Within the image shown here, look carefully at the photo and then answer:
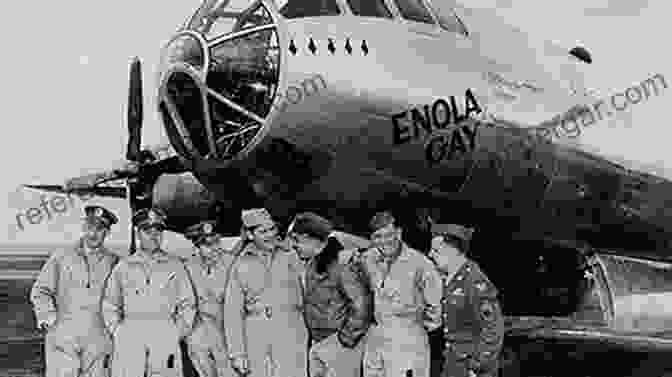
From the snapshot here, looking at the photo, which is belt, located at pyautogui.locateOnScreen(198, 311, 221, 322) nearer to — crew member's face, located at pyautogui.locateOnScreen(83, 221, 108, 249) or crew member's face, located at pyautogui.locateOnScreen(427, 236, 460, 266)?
crew member's face, located at pyautogui.locateOnScreen(83, 221, 108, 249)

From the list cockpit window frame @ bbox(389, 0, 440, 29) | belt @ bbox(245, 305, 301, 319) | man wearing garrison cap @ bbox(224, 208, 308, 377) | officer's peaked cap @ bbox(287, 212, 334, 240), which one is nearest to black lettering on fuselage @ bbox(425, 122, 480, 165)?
cockpit window frame @ bbox(389, 0, 440, 29)

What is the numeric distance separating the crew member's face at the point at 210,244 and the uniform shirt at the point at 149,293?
1.20m

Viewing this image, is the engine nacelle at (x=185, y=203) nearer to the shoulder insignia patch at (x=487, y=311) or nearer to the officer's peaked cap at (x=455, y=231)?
the officer's peaked cap at (x=455, y=231)

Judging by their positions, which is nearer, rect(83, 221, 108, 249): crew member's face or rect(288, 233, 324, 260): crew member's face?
rect(288, 233, 324, 260): crew member's face

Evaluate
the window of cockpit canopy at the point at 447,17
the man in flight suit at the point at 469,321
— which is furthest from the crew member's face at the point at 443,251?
the window of cockpit canopy at the point at 447,17

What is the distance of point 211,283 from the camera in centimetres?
989

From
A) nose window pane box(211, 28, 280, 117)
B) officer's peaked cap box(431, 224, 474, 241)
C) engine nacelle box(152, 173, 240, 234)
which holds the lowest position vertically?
officer's peaked cap box(431, 224, 474, 241)

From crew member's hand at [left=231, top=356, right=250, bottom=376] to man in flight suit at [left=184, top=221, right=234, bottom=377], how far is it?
2.52 feet

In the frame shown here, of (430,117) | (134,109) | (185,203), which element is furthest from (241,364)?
(134,109)

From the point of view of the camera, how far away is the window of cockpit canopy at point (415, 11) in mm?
10039

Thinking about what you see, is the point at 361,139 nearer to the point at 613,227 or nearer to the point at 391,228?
the point at 391,228

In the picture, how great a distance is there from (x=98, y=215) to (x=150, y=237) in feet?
2.36

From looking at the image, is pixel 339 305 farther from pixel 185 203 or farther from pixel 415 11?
pixel 185 203

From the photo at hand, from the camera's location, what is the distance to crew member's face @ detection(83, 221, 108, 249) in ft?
30.5
